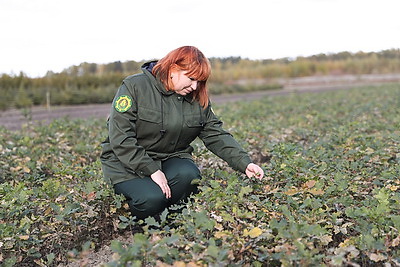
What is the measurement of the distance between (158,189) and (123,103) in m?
0.65

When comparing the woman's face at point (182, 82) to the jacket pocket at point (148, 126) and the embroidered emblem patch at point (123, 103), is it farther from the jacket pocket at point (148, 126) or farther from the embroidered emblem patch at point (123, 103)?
the embroidered emblem patch at point (123, 103)

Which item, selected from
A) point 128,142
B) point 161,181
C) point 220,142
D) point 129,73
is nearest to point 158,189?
point 161,181

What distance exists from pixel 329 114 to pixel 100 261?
7567 millimetres

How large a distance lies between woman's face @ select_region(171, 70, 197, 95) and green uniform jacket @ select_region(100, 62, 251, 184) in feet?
0.28

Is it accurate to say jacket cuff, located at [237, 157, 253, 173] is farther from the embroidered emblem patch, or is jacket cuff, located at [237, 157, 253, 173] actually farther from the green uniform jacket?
the embroidered emblem patch

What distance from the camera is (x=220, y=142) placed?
3.52 m

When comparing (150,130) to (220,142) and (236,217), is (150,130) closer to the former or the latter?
(220,142)

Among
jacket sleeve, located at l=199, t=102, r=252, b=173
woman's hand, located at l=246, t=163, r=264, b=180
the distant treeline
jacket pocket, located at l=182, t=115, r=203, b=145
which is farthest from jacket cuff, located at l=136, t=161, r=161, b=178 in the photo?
the distant treeline

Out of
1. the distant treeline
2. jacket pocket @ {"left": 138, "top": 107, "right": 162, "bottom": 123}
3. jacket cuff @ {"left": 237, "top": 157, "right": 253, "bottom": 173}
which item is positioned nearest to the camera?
jacket pocket @ {"left": 138, "top": 107, "right": 162, "bottom": 123}

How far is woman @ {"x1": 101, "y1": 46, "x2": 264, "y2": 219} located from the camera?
3.16 metres

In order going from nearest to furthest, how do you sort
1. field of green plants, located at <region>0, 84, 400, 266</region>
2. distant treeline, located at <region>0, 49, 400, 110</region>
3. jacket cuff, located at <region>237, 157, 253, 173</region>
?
field of green plants, located at <region>0, 84, 400, 266</region> → jacket cuff, located at <region>237, 157, 253, 173</region> → distant treeline, located at <region>0, 49, 400, 110</region>

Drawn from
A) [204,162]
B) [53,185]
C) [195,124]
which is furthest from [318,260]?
[204,162]

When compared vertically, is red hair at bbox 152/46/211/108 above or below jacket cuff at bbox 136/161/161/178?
above

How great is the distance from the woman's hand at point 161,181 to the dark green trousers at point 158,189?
0.12ft
